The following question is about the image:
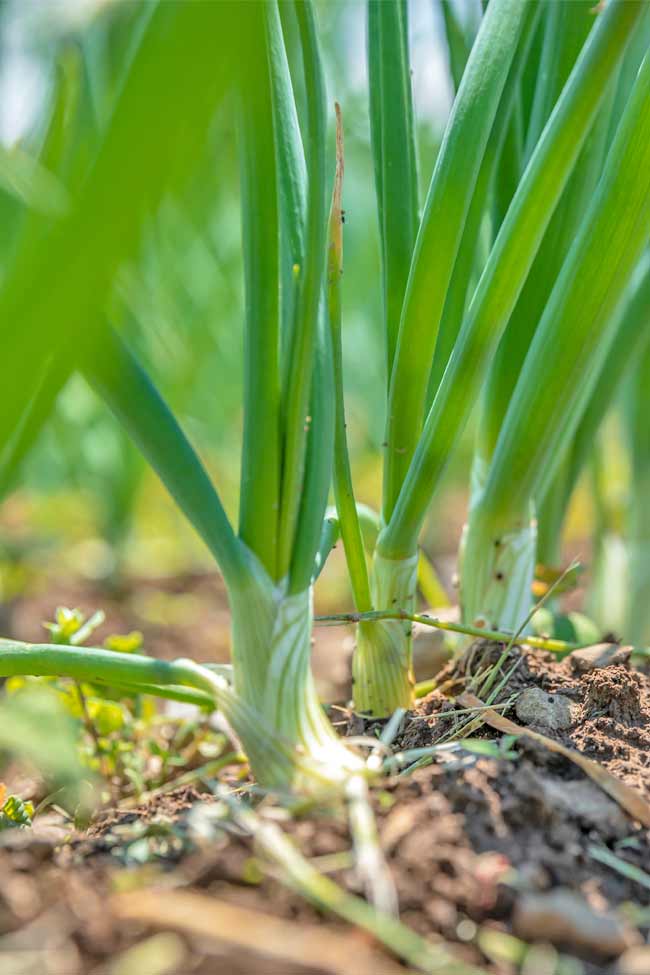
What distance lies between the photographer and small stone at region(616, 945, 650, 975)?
0.38 metres

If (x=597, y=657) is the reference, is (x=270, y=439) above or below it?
Result: above

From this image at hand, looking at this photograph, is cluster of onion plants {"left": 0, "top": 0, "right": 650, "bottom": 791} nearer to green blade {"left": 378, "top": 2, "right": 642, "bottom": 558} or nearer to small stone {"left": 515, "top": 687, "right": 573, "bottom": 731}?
green blade {"left": 378, "top": 2, "right": 642, "bottom": 558}

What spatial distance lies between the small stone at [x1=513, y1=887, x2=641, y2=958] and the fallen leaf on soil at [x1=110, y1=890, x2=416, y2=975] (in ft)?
0.22

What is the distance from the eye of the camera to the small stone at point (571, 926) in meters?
0.40

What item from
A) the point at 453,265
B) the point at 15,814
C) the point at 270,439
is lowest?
the point at 15,814

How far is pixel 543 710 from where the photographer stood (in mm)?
619

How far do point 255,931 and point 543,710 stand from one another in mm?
294

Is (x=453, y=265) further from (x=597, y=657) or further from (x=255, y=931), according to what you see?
(x=255, y=931)

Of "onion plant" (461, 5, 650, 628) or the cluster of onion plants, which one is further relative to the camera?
"onion plant" (461, 5, 650, 628)

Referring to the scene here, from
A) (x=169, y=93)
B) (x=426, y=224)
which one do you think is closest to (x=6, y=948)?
(x=169, y=93)

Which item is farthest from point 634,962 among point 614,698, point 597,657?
point 597,657

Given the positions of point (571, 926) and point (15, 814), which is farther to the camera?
point (15, 814)

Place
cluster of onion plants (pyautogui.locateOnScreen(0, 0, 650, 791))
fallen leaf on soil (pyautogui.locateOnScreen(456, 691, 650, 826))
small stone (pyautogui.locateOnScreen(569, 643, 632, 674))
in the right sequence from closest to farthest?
cluster of onion plants (pyautogui.locateOnScreen(0, 0, 650, 791))
fallen leaf on soil (pyautogui.locateOnScreen(456, 691, 650, 826))
small stone (pyautogui.locateOnScreen(569, 643, 632, 674))

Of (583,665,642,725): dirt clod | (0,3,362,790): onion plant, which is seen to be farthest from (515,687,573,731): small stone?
(0,3,362,790): onion plant
